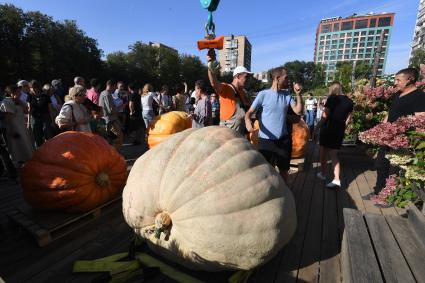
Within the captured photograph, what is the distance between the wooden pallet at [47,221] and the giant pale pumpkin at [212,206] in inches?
42.8

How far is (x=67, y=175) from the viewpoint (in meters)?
2.80

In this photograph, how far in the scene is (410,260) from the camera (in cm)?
182

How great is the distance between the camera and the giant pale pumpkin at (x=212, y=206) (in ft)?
6.07

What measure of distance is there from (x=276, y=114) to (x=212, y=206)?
1.86 meters

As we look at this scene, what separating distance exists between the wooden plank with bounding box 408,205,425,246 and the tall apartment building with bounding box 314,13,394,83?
14110 centimetres

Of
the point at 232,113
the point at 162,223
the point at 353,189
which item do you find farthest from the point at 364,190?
the point at 162,223

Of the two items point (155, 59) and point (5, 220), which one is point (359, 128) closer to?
point (5, 220)

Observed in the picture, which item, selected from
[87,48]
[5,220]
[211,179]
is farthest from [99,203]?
[87,48]

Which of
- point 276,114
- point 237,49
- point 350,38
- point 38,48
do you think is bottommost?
point 276,114

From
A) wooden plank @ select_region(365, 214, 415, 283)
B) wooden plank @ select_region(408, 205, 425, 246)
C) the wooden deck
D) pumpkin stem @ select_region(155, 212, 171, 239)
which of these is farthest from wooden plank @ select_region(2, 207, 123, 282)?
wooden plank @ select_region(408, 205, 425, 246)

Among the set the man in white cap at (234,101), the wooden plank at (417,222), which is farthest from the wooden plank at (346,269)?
the man in white cap at (234,101)

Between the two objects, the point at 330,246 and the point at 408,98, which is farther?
the point at 408,98

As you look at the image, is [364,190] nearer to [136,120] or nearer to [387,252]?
[387,252]

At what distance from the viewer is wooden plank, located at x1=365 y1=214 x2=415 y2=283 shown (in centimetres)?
167
